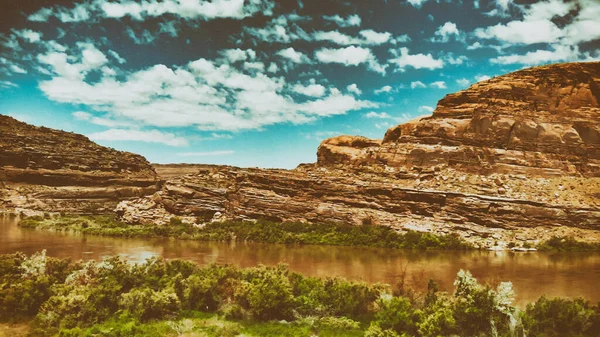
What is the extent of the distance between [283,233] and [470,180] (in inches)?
1038

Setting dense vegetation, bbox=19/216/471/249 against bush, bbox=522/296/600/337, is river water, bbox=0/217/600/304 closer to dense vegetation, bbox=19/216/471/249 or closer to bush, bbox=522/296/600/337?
dense vegetation, bbox=19/216/471/249

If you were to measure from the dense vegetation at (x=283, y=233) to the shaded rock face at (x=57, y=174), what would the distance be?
1831 centimetres

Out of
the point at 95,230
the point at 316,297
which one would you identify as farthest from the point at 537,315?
the point at 95,230

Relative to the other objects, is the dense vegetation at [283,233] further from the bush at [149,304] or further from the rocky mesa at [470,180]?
the bush at [149,304]

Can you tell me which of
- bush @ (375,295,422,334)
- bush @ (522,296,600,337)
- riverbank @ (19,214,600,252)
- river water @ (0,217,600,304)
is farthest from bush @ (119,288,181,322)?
riverbank @ (19,214,600,252)

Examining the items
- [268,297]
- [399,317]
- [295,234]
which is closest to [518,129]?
[295,234]

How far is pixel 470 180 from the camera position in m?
51.2

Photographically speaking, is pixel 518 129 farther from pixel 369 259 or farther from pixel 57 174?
pixel 57 174

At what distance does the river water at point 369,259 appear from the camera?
24422mm

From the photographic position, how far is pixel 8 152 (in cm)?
7000

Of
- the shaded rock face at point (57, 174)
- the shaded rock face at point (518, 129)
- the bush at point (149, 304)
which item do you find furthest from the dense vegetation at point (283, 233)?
the bush at point (149, 304)

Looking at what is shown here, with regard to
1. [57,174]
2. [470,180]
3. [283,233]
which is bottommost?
[283,233]

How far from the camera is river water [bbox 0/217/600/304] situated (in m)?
24.4

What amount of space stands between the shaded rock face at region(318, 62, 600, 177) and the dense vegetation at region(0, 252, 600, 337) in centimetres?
4179
